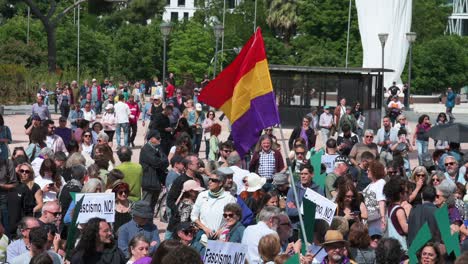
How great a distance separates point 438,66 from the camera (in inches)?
3219

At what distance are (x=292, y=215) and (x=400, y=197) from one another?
124cm

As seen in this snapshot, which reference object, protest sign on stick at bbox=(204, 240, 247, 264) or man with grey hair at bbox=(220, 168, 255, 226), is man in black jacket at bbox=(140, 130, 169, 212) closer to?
man with grey hair at bbox=(220, 168, 255, 226)

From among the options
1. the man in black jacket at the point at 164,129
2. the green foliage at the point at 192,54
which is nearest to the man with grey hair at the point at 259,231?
the man in black jacket at the point at 164,129

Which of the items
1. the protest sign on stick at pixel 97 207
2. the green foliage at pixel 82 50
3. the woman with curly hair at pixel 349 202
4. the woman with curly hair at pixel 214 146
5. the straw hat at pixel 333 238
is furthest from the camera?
the green foliage at pixel 82 50

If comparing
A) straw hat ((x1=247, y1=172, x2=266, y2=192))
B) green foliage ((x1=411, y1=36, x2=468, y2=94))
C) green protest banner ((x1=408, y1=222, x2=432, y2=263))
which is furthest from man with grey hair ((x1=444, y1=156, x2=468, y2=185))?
green foliage ((x1=411, y1=36, x2=468, y2=94))

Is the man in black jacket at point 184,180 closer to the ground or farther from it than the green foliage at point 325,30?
closer to the ground

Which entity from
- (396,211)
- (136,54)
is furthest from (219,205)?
(136,54)

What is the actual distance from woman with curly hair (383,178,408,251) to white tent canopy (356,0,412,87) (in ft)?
161

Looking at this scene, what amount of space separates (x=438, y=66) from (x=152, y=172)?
6635 centimetres

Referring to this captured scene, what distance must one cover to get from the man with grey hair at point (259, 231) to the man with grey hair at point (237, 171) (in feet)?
10.2

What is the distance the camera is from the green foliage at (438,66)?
8150 cm

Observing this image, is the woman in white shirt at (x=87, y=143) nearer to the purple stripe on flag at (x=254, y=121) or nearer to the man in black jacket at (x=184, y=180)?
the man in black jacket at (x=184, y=180)

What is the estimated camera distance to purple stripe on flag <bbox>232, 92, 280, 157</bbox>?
40.6 ft

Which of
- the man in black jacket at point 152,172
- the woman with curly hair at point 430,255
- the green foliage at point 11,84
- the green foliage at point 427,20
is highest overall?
the green foliage at point 427,20
